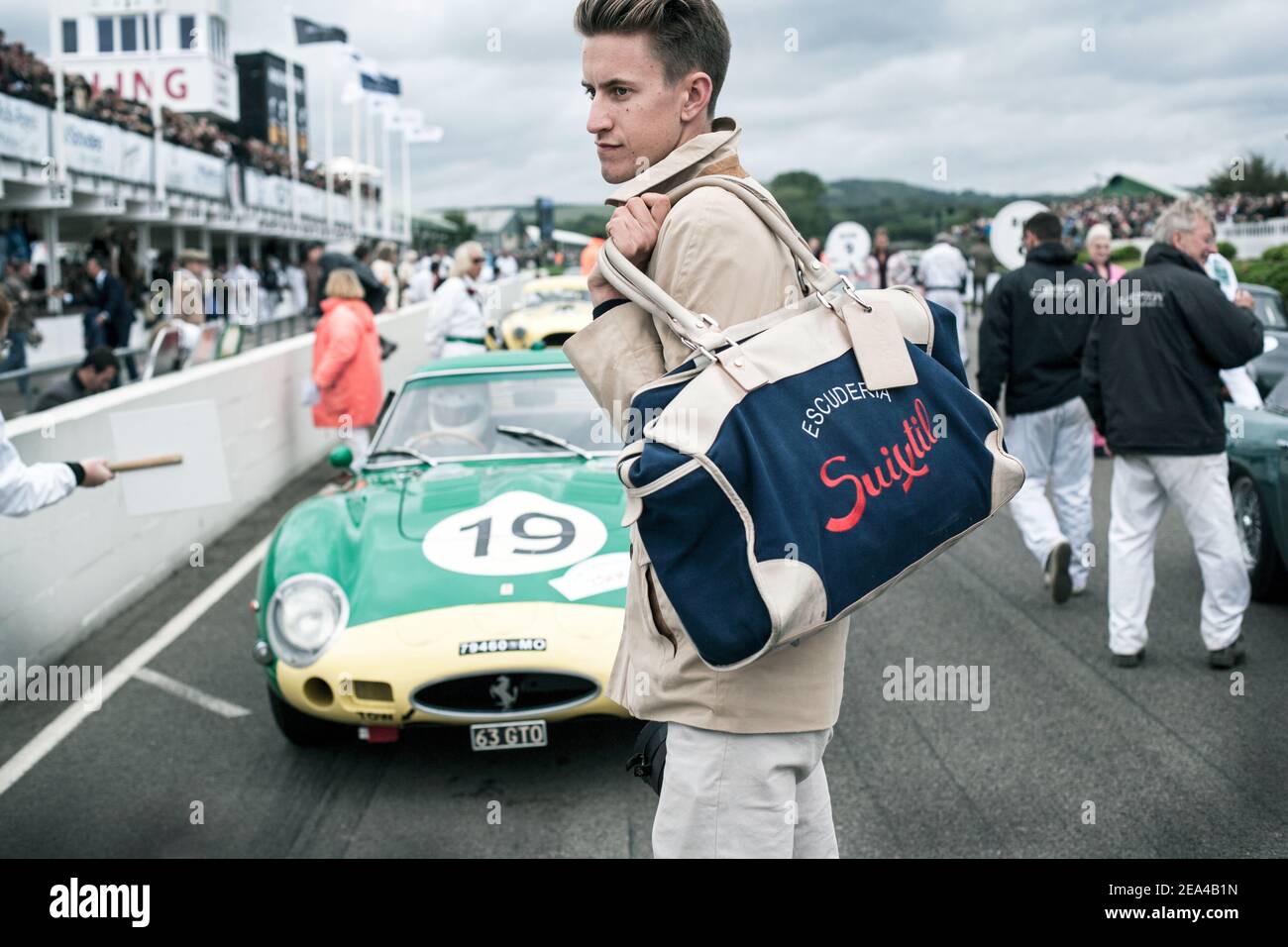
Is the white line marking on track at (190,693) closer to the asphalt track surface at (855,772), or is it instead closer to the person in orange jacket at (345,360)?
the asphalt track surface at (855,772)

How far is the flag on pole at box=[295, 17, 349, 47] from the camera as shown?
114ft

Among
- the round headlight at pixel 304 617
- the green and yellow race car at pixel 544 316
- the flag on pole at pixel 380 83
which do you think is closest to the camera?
the round headlight at pixel 304 617

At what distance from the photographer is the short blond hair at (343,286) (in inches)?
380

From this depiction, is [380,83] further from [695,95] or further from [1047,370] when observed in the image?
[695,95]

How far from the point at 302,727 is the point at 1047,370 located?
4.32 meters

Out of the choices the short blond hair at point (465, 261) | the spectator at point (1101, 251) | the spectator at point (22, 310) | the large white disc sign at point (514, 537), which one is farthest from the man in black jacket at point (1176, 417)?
the spectator at point (22, 310)

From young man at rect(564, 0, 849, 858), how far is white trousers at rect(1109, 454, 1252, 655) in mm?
4086

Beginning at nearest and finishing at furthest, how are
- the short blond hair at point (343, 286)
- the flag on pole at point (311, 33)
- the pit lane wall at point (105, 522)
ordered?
the pit lane wall at point (105, 522) < the short blond hair at point (343, 286) < the flag on pole at point (311, 33)

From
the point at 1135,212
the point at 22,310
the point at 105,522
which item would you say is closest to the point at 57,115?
the point at 22,310

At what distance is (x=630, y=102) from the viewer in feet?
6.65

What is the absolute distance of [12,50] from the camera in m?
19.7

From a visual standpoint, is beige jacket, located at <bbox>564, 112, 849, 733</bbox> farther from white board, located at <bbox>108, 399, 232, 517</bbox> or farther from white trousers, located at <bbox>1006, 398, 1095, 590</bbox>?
white trousers, located at <bbox>1006, 398, 1095, 590</bbox>

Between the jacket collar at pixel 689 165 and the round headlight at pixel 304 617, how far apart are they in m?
3.01

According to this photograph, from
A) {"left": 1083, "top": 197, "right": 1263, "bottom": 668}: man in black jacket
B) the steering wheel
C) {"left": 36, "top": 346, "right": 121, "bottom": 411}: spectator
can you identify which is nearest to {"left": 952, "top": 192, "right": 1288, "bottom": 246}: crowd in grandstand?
{"left": 36, "top": 346, "right": 121, "bottom": 411}: spectator
